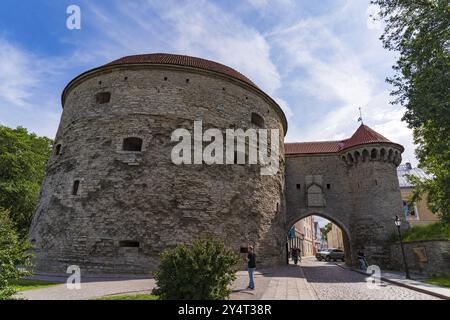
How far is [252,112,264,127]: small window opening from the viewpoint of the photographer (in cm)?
1535

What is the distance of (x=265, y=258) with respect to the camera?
13125mm

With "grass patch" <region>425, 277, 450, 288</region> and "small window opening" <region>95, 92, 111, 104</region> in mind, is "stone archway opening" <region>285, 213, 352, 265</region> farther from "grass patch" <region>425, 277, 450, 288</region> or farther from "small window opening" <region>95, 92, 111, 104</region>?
"small window opening" <region>95, 92, 111, 104</region>

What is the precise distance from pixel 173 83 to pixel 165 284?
10498mm

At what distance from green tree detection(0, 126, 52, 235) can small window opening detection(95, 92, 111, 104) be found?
28.0 feet

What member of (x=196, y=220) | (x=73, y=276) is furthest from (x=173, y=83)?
(x=73, y=276)

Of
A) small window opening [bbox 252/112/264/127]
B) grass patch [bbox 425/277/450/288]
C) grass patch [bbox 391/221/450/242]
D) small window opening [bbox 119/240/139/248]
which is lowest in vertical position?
grass patch [bbox 425/277/450/288]

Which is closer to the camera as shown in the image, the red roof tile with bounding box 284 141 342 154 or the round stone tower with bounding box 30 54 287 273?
the round stone tower with bounding box 30 54 287 273

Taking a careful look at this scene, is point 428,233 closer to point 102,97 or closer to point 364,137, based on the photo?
point 364,137

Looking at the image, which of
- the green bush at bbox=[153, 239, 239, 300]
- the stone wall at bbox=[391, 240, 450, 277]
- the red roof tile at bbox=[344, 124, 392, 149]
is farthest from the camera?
the red roof tile at bbox=[344, 124, 392, 149]

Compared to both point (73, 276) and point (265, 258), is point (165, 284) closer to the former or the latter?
point (73, 276)

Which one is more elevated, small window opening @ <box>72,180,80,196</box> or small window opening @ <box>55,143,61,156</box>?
small window opening @ <box>55,143,61,156</box>

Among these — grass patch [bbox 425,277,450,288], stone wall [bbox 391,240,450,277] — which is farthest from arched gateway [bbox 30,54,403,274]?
grass patch [bbox 425,277,450,288]

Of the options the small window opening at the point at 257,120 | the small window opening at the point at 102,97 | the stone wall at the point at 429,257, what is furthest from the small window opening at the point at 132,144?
the stone wall at the point at 429,257
